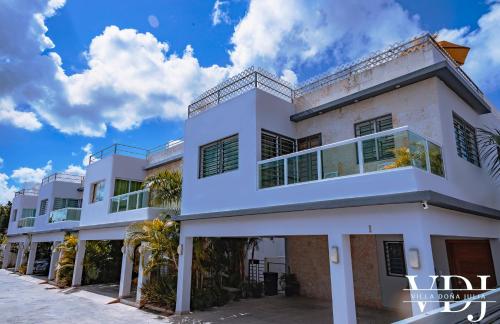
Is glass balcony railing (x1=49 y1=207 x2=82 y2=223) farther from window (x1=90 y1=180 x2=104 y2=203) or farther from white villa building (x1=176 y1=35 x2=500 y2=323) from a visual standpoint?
white villa building (x1=176 y1=35 x2=500 y2=323)

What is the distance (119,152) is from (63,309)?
994 cm

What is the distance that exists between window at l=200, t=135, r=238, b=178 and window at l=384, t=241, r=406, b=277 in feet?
21.8

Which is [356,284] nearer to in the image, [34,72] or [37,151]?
[34,72]

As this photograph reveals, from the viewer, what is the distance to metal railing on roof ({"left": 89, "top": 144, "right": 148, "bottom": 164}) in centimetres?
2088

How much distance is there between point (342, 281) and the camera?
25.0 ft

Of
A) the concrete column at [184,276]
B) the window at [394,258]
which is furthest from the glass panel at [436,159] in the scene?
the concrete column at [184,276]

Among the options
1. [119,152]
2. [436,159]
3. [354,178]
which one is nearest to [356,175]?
[354,178]

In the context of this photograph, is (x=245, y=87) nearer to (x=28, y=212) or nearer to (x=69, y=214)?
(x=69, y=214)

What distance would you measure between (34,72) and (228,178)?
13.5m

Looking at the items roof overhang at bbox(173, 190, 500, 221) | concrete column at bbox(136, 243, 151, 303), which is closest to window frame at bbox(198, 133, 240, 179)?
roof overhang at bbox(173, 190, 500, 221)

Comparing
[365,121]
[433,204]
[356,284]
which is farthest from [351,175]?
[356,284]

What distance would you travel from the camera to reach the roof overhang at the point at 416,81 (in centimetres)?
913

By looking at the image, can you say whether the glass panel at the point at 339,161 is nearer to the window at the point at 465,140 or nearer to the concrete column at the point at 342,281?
the concrete column at the point at 342,281

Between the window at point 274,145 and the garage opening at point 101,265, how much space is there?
14.5 m
